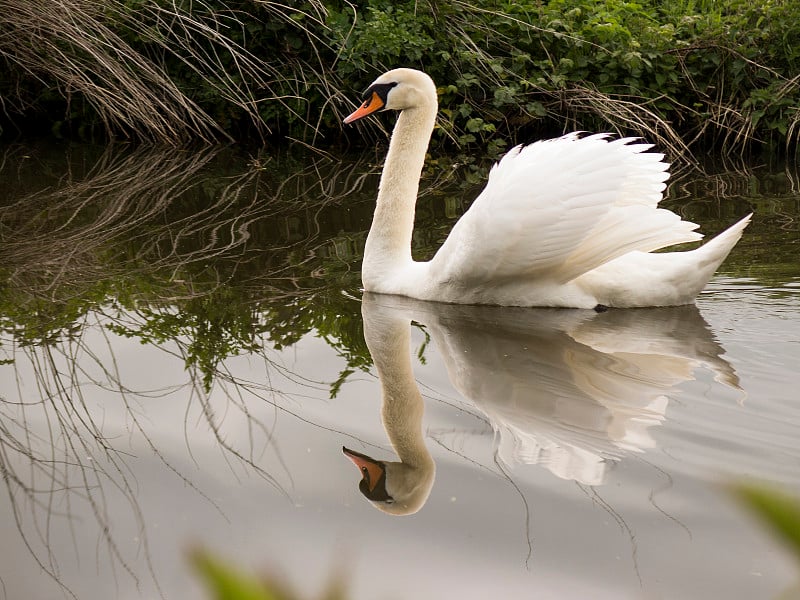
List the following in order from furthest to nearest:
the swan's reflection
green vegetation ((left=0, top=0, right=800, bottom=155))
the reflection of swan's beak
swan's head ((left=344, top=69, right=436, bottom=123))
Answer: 1. green vegetation ((left=0, top=0, right=800, bottom=155))
2. swan's head ((left=344, top=69, right=436, bottom=123))
3. the swan's reflection
4. the reflection of swan's beak

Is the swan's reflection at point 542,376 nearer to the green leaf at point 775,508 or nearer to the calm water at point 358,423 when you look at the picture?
the calm water at point 358,423

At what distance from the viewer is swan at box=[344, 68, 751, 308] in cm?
469

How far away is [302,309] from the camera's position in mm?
5184


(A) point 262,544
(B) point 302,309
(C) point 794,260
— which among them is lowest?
(A) point 262,544

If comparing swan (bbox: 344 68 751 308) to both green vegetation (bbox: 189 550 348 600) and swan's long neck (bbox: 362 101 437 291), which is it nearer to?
swan's long neck (bbox: 362 101 437 291)

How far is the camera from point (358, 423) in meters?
3.69

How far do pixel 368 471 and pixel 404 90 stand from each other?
2931 millimetres

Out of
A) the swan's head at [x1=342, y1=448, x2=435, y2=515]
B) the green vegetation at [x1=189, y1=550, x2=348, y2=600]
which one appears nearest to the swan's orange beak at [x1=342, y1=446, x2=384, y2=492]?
the swan's head at [x1=342, y1=448, x2=435, y2=515]

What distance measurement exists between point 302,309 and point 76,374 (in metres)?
1.35

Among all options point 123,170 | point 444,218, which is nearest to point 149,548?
point 444,218

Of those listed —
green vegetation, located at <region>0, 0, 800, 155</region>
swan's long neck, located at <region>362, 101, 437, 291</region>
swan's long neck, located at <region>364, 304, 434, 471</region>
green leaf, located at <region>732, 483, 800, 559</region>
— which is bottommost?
green leaf, located at <region>732, 483, 800, 559</region>

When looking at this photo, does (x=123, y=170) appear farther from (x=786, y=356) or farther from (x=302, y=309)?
→ (x=786, y=356)

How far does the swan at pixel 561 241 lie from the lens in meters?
4.69

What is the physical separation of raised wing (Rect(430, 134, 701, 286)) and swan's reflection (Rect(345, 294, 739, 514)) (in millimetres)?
288
